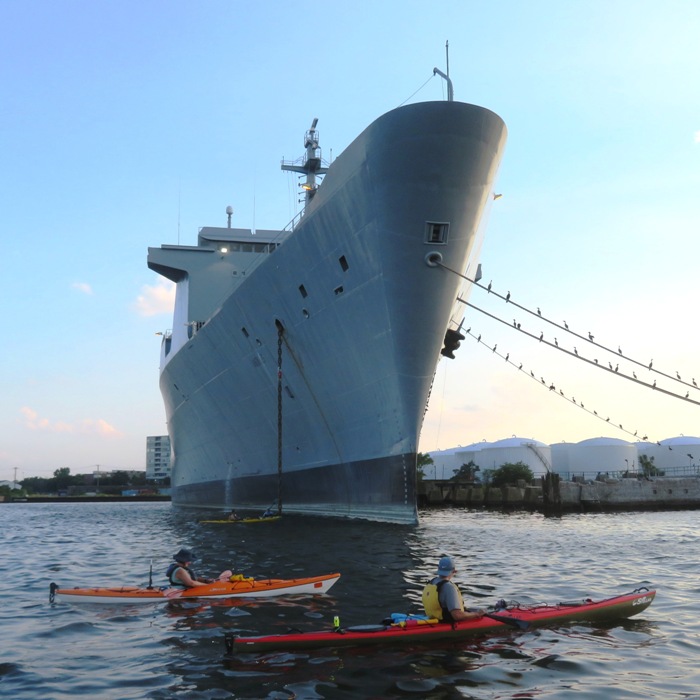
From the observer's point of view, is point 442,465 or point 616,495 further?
point 442,465

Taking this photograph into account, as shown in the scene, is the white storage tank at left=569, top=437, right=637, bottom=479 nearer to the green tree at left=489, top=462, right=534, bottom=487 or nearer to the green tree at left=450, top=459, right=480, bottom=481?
the green tree at left=450, top=459, right=480, bottom=481

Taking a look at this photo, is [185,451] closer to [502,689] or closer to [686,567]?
[686,567]

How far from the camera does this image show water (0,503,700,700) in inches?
243

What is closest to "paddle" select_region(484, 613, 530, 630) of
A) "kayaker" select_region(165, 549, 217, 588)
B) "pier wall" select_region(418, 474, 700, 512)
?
"kayaker" select_region(165, 549, 217, 588)

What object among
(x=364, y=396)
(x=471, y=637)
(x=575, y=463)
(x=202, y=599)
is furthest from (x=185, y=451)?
(x=575, y=463)

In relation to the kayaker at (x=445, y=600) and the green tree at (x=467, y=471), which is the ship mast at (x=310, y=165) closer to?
the kayaker at (x=445, y=600)

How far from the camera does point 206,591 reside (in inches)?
393

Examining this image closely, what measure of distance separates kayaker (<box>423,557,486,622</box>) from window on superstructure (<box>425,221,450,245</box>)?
395 inches

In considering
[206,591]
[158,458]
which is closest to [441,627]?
[206,591]

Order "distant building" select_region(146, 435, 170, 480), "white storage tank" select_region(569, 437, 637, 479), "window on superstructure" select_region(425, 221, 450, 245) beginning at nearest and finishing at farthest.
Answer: "window on superstructure" select_region(425, 221, 450, 245)
"white storage tank" select_region(569, 437, 637, 479)
"distant building" select_region(146, 435, 170, 480)

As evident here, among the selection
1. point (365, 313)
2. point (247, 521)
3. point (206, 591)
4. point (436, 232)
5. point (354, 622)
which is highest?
point (436, 232)

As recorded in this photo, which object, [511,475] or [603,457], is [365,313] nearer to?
[511,475]

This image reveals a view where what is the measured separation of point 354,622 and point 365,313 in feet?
31.9

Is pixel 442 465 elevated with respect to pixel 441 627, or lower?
elevated
